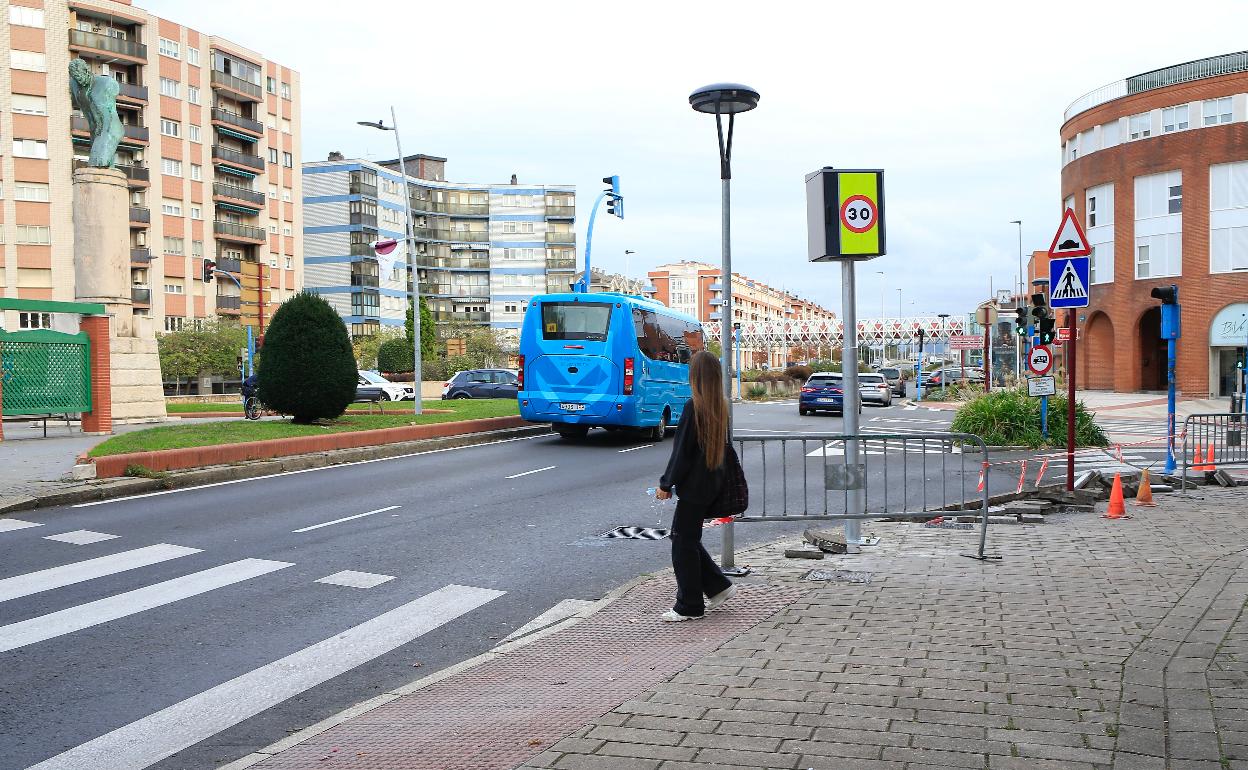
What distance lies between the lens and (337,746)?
437cm

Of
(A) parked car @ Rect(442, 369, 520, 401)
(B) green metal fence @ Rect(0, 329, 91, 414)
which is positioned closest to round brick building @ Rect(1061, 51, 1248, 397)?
(A) parked car @ Rect(442, 369, 520, 401)

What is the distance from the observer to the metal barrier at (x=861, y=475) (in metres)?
8.46

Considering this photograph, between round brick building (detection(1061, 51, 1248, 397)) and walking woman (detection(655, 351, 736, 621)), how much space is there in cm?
4623

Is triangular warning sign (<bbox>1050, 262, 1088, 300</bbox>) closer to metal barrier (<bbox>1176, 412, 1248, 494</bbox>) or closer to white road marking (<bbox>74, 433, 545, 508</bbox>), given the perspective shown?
metal barrier (<bbox>1176, 412, 1248, 494</bbox>)

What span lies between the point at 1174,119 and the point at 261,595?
168 ft

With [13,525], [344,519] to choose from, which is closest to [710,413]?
[344,519]

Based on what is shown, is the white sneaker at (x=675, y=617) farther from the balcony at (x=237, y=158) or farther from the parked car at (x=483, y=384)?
the balcony at (x=237, y=158)

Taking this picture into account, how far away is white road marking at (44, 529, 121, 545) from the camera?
966 cm

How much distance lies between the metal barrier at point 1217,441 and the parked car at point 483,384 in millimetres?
28637

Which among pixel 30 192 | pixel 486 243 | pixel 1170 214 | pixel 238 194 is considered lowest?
pixel 1170 214

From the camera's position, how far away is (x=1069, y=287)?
475 inches

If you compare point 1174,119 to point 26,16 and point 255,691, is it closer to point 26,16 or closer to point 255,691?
point 255,691

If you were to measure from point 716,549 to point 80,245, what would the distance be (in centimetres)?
1905

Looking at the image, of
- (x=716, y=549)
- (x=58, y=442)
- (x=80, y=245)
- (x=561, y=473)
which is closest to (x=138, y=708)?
(x=716, y=549)
